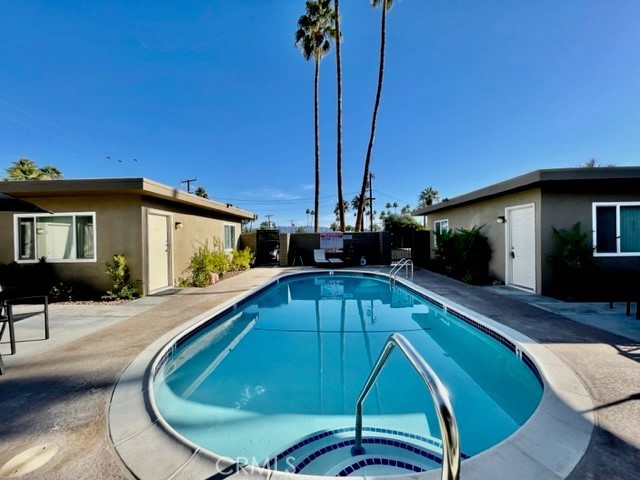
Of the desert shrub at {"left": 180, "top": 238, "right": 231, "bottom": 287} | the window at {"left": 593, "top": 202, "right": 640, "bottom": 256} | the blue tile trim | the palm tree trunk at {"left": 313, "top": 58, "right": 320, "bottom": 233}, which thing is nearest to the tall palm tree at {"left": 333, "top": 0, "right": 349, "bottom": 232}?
the palm tree trunk at {"left": 313, "top": 58, "right": 320, "bottom": 233}

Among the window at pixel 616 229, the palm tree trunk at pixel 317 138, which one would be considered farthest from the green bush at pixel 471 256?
the palm tree trunk at pixel 317 138

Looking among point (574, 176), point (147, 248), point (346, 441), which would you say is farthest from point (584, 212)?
point (147, 248)

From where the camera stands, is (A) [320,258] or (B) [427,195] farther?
(B) [427,195]

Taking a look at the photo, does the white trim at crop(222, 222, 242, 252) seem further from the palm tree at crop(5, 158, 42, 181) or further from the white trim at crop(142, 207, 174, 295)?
the palm tree at crop(5, 158, 42, 181)

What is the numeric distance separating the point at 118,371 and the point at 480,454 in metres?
3.81

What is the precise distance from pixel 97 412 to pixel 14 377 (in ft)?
5.35

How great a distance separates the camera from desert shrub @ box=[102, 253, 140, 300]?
748 centimetres

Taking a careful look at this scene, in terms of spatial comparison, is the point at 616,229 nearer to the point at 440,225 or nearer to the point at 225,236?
the point at 440,225

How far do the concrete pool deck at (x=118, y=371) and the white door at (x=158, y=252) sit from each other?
146cm

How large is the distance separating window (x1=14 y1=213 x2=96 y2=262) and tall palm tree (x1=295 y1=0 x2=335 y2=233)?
11.1 metres

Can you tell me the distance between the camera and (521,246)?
830 cm

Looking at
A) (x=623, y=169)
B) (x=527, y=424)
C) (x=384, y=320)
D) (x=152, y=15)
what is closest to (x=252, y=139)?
(x=152, y=15)

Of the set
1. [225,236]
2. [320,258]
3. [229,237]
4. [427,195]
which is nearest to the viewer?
[320,258]

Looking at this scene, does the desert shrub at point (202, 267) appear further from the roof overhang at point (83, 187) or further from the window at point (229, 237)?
the window at point (229, 237)
